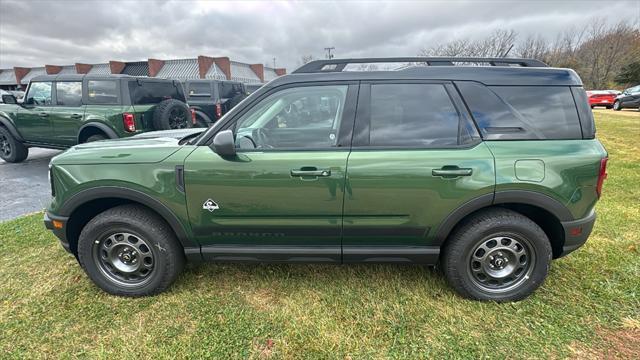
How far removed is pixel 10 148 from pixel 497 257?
9.60 m

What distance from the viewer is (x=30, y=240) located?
366cm

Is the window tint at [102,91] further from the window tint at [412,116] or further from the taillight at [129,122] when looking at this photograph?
the window tint at [412,116]

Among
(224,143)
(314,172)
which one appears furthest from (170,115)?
(314,172)

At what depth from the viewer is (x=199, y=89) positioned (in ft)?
34.2

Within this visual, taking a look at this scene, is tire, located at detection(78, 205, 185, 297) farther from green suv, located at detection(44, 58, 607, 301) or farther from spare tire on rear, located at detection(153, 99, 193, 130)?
spare tire on rear, located at detection(153, 99, 193, 130)

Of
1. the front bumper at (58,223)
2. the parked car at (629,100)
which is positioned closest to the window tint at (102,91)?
the front bumper at (58,223)

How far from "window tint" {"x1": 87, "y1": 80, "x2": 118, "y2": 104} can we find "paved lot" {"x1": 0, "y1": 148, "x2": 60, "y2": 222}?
1.76 m

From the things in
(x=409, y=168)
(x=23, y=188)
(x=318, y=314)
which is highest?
(x=409, y=168)

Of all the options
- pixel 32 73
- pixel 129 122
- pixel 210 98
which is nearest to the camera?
pixel 129 122

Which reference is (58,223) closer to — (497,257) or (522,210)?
(497,257)

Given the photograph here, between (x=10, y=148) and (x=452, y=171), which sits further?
(x=10, y=148)

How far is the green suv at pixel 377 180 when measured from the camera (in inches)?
93.2

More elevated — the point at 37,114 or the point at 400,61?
the point at 400,61

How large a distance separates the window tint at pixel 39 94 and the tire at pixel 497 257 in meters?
8.18
